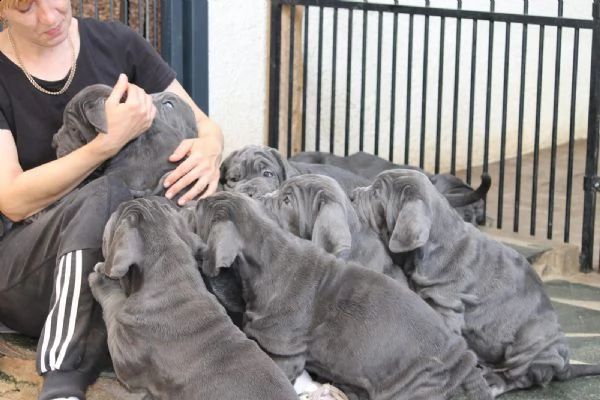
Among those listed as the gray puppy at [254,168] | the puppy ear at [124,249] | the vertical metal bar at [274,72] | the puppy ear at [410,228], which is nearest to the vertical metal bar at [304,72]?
the vertical metal bar at [274,72]

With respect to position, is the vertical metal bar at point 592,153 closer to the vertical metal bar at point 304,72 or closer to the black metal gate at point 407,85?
the black metal gate at point 407,85

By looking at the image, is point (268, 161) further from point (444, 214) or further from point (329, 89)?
point (329, 89)

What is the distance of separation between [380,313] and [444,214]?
0.63m

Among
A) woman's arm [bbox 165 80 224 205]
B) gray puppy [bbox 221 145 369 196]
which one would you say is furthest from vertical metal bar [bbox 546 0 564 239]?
woman's arm [bbox 165 80 224 205]

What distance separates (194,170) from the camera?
4.48m

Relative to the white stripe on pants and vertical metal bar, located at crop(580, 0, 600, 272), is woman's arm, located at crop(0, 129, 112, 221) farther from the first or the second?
vertical metal bar, located at crop(580, 0, 600, 272)

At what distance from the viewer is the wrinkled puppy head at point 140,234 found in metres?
3.59

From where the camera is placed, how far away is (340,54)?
314 inches

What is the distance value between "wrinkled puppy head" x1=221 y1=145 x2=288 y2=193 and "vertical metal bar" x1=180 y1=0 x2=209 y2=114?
1.99 metres

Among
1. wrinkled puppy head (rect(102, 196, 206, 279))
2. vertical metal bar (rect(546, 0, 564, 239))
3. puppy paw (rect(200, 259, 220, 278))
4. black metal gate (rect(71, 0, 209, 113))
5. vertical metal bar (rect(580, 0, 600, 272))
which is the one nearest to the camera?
wrinkled puppy head (rect(102, 196, 206, 279))

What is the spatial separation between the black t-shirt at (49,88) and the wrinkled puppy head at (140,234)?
0.94 metres

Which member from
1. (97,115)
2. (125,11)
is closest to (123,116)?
(97,115)

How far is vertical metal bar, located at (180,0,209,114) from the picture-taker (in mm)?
6887

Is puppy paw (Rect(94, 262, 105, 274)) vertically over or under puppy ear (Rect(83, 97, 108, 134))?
under
